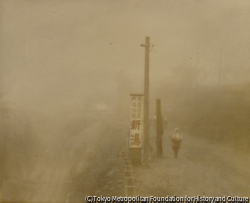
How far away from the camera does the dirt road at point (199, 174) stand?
4840mm

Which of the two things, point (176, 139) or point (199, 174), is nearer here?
point (199, 174)

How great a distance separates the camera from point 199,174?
5254mm

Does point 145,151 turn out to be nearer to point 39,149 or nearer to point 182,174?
point 182,174

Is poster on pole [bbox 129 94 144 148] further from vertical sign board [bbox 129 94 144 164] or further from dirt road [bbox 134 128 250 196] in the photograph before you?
dirt road [bbox 134 128 250 196]

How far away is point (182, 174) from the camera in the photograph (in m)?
5.30

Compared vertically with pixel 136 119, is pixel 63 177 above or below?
below

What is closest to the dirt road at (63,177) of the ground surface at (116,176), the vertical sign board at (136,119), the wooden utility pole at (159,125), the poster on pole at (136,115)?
the ground surface at (116,176)

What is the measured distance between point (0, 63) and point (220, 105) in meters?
6.83

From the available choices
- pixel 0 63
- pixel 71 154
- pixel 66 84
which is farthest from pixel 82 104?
pixel 0 63

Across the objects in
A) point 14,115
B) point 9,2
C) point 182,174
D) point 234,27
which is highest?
point 9,2

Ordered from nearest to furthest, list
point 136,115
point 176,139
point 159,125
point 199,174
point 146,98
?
point 199,174 < point 136,115 < point 146,98 < point 176,139 < point 159,125

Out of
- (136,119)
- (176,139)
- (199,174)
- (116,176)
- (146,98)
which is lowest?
(116,176)

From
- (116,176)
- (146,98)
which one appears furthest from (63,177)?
(146,98)

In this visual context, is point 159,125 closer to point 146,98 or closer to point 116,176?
point 146,98
